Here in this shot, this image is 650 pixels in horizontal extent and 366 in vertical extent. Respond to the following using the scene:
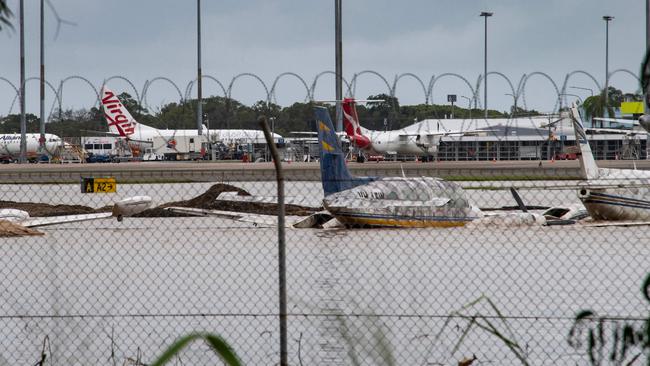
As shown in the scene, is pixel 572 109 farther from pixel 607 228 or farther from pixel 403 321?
pixel 403 321

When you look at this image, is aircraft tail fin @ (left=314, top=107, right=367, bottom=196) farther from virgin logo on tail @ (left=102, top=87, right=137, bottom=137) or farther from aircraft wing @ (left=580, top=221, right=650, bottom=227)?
virgin logo on tail @ (left=102, top=87, right=137, bottom=137)

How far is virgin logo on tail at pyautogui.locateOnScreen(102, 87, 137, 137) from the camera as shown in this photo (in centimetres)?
8912

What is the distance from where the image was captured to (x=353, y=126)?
61344 millimetres

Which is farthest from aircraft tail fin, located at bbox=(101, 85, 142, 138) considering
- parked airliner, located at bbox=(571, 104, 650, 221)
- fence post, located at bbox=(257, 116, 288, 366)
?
fence post, located at bbox=(257, 116, 288, 366)

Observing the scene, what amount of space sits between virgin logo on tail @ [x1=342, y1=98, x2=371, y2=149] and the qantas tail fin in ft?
89.9

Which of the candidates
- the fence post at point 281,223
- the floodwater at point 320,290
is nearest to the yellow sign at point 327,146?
the floodwater at point 320,290

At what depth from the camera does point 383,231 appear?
79.5 feet

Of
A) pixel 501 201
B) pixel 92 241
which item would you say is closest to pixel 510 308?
pixel 92 241

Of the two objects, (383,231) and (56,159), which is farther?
(56,159)

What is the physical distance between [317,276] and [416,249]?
16.9 ft

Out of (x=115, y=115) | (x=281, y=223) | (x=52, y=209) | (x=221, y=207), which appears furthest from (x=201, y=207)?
(x=115, y=115)

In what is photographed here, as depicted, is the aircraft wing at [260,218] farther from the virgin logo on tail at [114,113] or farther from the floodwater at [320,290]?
the virgin logo on tail at [114,113]

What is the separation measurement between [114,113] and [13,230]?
2621 inches

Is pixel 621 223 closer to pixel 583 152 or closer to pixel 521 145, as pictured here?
pixel 583 152
